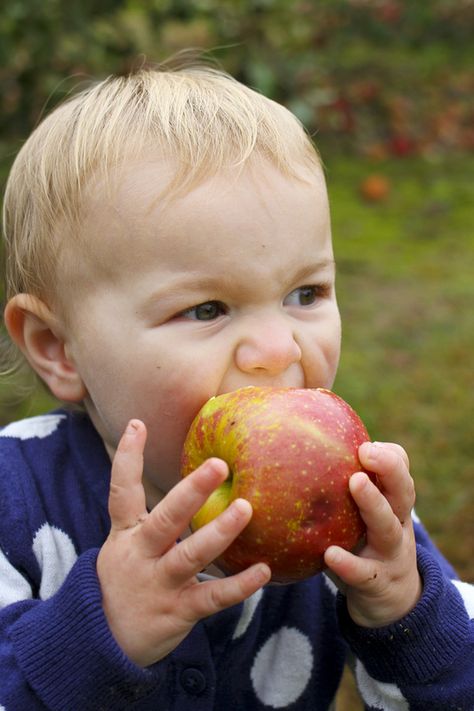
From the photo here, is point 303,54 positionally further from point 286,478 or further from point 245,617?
point 286,478

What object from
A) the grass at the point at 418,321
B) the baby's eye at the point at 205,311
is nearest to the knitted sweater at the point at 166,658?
the baby's eye at the point at 205,311

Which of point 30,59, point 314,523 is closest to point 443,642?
point 314,523

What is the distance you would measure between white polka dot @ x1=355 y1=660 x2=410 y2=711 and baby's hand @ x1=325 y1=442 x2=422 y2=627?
0.40ft

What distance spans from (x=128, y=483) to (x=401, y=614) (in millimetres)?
439

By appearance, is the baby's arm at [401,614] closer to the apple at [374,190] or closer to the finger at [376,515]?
the finger at [376,515]

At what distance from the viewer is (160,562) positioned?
3.95ft

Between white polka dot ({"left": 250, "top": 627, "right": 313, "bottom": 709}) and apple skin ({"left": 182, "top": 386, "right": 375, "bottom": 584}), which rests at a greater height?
apple skin ({"left": 182, "top": 386, "right": 375, "bottom": 584})

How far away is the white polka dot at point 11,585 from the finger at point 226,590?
356mm

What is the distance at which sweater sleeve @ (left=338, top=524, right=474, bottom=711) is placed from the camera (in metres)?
1.40

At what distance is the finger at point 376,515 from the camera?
3.96 ft

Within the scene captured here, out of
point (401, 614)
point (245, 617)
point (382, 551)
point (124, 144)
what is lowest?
point (245, 617)

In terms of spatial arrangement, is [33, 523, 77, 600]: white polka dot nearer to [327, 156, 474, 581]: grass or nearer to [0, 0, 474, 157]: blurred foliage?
[327, 156, 474, 581]: grass

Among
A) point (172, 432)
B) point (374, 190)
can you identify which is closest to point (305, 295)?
point (172, 432)

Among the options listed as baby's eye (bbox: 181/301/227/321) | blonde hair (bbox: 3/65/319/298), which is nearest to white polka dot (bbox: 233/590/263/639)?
baby's eye (bbox: 181/301/227/321)
